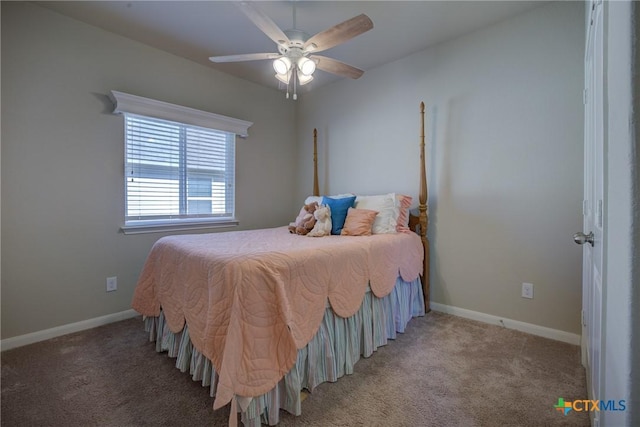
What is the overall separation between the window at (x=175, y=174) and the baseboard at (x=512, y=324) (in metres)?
2.57

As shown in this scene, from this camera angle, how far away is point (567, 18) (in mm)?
2123

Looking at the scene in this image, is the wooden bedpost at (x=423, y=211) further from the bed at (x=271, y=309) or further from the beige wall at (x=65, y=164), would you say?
the beige wall at (x=65, y=164)

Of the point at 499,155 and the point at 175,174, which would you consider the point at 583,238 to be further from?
the point at 175,174

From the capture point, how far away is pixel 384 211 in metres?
2.66

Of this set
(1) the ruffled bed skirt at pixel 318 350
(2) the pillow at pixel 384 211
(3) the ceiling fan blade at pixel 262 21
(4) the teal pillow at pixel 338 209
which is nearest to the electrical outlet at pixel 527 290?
(1) the ruffled bed skirt at pixel 318 350

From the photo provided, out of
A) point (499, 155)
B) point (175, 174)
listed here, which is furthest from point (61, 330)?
point (499, 155)

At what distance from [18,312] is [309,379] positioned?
232 cm

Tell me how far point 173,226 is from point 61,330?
3.95ft

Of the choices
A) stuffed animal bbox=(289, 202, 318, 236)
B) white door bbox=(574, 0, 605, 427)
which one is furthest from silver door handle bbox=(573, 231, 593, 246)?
stuffed animal bbox=(289, 202, 318, 236)

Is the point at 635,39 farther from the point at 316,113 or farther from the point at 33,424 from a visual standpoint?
the point at 316,113

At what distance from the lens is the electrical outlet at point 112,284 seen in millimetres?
2573

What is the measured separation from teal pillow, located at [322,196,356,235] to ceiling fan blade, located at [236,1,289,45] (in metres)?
1.43

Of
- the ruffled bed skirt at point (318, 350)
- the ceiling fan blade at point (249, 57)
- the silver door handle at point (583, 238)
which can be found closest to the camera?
the silver door handle at point (583, 238)

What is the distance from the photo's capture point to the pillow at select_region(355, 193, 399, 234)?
2588 millimetres
